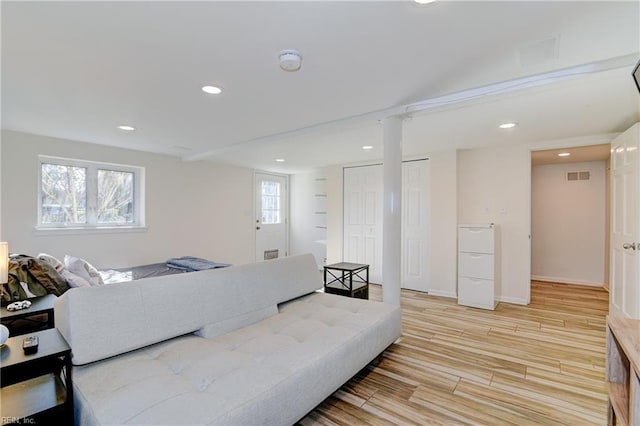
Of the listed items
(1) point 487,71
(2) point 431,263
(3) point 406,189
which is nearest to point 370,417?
(1) point 487,71

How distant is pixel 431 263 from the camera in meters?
4.66

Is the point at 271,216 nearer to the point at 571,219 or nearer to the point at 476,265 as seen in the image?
the point at 476,265

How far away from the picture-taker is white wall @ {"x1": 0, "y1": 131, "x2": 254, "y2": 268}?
360 centimetres

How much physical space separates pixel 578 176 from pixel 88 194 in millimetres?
7691

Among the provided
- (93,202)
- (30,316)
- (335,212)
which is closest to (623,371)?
(30,316)

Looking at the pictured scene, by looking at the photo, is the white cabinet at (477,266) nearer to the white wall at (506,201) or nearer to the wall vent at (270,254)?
the white wall at (506,201)

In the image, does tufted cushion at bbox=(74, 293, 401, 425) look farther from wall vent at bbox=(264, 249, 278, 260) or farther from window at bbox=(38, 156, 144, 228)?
wall vent at bbox=(264, 249, 278, 260)

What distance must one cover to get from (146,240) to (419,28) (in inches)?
181

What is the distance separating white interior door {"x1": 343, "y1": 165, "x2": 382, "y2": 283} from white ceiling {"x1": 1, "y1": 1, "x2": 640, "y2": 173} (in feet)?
6.05

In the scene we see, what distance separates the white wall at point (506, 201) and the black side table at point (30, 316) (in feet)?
15.5

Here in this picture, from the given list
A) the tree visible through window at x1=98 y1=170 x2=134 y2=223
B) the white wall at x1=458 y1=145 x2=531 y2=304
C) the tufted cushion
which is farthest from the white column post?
the tree visible through window at x1=98 y1=170 x2=134 y2=223

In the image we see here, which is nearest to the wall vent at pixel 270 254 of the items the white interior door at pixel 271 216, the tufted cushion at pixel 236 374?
the white interior door at pixel 271 216

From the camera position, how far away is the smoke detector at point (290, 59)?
1.85 meters

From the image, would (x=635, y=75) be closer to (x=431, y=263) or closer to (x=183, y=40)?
(x=183, y=40)
